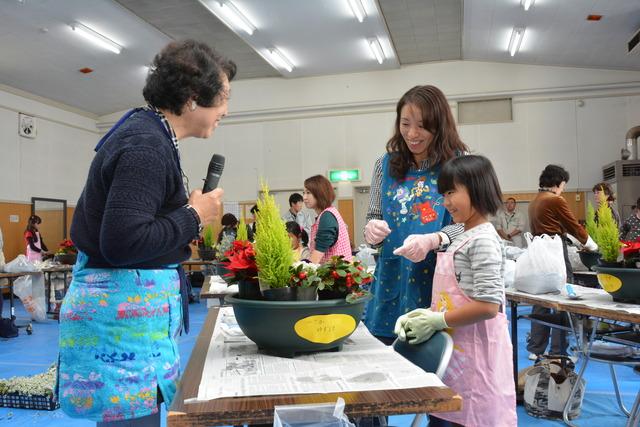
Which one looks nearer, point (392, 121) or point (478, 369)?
point (478, 369)

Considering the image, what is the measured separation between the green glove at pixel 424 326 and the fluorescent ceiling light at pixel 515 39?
28.7 ft

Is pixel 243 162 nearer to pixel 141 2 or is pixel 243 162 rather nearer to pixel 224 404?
pixel 141 2

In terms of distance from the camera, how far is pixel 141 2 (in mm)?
7828

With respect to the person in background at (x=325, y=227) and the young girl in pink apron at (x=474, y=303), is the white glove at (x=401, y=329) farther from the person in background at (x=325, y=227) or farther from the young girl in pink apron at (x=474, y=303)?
the person in background at (x=325, y=227)

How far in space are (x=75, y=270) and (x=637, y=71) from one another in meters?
11.5

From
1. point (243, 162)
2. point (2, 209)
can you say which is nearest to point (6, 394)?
point (2, 209)

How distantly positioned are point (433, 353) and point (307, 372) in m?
0.37

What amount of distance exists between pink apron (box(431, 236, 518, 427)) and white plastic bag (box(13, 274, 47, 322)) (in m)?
6.36

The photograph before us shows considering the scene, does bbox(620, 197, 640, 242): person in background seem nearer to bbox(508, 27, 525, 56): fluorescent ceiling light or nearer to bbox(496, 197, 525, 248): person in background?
bbox(496, 197, 525, 248): person in background

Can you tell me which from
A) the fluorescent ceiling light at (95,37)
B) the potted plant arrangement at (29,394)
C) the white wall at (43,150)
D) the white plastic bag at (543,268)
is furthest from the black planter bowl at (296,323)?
the white wall at (43,150)

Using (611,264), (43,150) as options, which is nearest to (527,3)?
(611,264)

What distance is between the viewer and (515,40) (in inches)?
371

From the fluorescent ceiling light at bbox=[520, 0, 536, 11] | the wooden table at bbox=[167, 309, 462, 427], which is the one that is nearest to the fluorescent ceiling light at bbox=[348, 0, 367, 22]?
the fluorescent ceiling light at bbox=[520, 0, 536, 11]

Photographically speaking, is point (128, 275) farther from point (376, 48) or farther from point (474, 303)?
point (376, 48)
